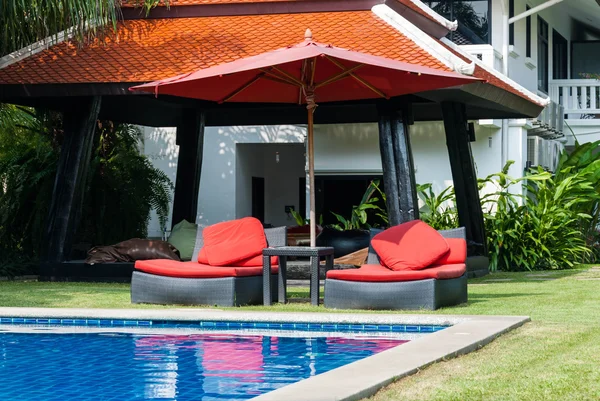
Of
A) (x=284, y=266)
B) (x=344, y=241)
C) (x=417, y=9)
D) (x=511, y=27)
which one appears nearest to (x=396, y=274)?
(x=284, y=266)

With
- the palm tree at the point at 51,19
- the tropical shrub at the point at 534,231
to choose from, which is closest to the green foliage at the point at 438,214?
the tropical shrub at the point at 534,231

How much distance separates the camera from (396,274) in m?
11.7

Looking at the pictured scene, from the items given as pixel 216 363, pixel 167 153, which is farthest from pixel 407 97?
pixel 167 153

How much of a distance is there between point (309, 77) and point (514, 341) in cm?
560

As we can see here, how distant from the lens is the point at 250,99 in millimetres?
15008

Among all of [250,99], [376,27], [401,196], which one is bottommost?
[401,196]

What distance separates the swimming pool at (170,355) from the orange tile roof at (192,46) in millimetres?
6096

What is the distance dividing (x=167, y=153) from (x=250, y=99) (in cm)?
1278

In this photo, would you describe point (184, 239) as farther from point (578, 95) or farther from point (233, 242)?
point (578, 95)

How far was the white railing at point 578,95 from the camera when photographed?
89.4ft

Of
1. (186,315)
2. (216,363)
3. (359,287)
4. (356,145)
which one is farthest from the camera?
(356,145)

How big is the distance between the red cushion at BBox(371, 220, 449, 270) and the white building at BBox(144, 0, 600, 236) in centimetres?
500

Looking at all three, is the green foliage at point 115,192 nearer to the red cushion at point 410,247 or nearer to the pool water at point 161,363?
the red cushion at point 410,247

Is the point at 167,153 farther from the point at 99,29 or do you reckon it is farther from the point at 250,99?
the point at 250,99
